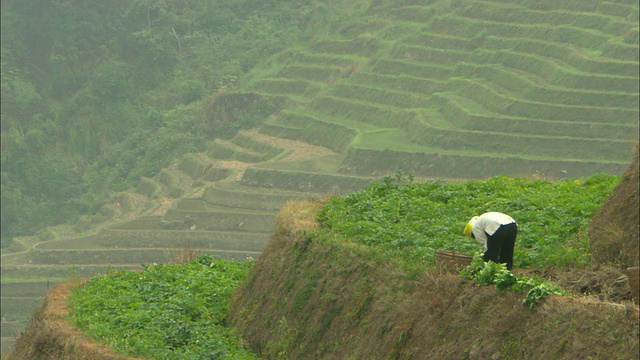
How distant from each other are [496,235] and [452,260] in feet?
1.67

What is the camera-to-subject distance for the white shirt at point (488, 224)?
27.2ft

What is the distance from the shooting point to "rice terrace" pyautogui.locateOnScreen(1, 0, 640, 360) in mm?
8477

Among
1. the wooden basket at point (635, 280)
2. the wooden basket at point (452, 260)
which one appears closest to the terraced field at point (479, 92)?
the wooden basket at point (452, 260)

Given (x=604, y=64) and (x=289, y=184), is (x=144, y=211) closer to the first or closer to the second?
(x=289, y=184)

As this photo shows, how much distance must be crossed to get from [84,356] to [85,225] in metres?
23.4

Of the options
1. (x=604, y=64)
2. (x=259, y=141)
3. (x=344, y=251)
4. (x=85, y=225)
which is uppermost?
(x=344, y=251)

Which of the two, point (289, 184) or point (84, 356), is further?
point (289, 184)

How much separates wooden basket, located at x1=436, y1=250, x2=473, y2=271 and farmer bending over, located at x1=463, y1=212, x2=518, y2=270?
150 mm

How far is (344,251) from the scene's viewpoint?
1038cm

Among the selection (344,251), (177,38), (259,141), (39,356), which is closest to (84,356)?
(39,356)

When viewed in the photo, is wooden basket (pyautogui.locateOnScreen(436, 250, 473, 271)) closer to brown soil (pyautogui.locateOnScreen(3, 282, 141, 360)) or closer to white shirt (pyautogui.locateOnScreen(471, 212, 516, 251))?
white shirt (pyautogui.locateOnScreen(471, 212, 516, 251))

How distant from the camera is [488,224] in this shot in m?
8.33

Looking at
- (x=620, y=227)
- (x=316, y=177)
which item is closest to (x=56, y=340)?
(x=620, y=227)

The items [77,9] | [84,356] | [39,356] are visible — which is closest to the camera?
[84,356]
